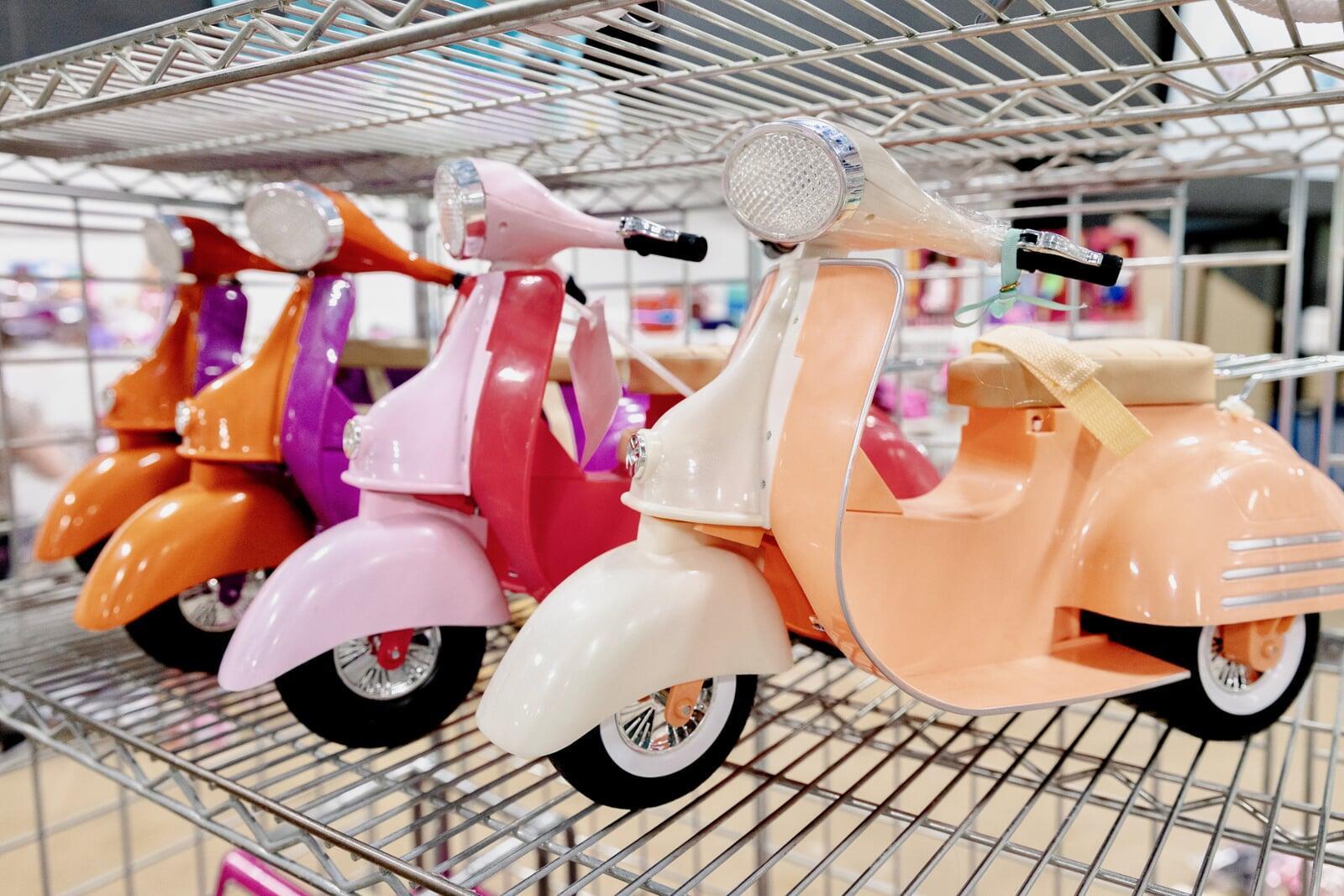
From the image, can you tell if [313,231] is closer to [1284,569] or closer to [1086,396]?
[1086,396]

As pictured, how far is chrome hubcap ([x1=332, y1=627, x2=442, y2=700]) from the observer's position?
32.0 inches

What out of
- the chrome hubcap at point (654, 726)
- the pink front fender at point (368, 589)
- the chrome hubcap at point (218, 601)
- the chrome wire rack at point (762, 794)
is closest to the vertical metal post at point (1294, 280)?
the chrome wire rack at point (762, 794)

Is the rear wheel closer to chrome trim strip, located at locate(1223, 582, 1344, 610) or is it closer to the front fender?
the front fender

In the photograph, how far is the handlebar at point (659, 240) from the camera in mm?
835

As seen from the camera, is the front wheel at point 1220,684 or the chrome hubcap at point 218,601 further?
the chrome hubcap at point 218,601

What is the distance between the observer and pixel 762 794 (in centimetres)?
128

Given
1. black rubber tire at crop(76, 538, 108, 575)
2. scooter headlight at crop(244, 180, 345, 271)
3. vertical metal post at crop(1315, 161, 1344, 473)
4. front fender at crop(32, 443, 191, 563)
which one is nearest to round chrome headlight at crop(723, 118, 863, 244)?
scooter headlight at crop(244, 180, 345, 271)

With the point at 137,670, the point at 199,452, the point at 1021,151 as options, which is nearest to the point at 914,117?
the point at 1021,151

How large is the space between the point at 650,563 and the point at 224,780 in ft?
1.21

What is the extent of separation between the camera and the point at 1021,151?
1.12 metres

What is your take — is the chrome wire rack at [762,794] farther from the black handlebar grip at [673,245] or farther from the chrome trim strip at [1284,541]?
the black handlebar grip at [673,245]

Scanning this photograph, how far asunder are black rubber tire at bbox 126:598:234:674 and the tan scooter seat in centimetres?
84

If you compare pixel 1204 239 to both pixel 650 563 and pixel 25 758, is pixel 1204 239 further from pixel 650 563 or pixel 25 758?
pixel 25 758

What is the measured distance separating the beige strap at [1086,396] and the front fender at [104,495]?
1070mm
